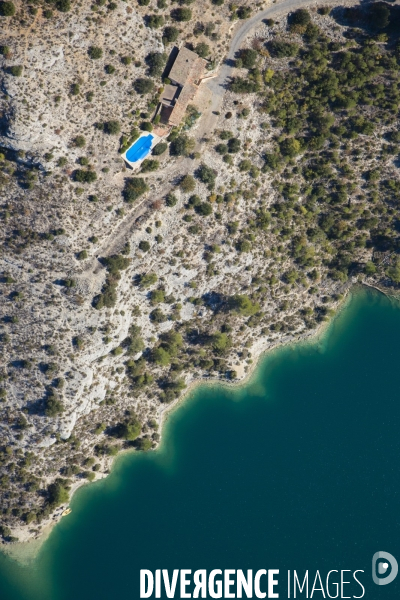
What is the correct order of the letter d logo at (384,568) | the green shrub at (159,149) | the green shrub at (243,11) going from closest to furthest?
the green shrub at (159,149) → the green shrub at (243,11) → the letter d logo at (384,568)

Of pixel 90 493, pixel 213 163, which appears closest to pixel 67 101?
pixel 213 163

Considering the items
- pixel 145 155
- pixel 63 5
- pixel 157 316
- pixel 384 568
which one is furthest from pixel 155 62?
pixel 384 568

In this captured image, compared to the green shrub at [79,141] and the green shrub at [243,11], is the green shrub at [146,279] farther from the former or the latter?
the green shrub at [243,11]

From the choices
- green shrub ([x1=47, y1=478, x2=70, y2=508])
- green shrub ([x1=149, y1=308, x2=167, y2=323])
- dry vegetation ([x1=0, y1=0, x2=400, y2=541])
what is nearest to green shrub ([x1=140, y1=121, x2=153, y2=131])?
dry vegetation ([x1=0, y1=0, x2=400, y2=541])

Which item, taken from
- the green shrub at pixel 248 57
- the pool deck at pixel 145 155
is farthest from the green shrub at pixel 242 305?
the green shrub at pixel 248 57

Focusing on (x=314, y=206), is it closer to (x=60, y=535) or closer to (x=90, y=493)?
(x=90, y=493)
